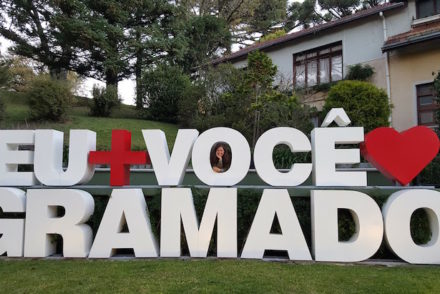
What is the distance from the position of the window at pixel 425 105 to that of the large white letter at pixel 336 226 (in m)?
9.81

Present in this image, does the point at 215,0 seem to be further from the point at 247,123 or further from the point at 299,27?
the point at 247,123

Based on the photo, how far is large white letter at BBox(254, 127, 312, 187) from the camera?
22.4 ft

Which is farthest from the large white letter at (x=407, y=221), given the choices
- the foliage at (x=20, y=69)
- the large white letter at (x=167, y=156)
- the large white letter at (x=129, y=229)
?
the foliage at (x=20, y=69)

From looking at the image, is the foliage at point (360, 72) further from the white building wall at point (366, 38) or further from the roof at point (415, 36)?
the roof at point (415, 36)

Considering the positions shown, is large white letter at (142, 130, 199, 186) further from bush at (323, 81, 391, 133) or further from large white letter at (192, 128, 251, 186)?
bush at (323, 81, 391, 133)

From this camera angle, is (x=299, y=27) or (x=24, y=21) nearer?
(x=24, y=21)

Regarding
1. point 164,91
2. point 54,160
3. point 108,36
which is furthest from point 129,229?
point 108,36

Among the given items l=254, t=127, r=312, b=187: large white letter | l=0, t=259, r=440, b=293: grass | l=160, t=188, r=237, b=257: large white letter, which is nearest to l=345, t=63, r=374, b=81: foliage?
l=254, t=127, r=312, b=187: large white letter

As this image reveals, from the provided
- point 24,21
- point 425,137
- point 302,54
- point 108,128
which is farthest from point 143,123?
point 425,137

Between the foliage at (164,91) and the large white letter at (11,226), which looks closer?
the large white letter at (11,226)

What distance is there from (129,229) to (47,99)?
1145 centimetres

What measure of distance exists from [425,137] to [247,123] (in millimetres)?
7846

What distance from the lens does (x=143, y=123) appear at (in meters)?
19.0

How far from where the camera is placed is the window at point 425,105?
1442cm
